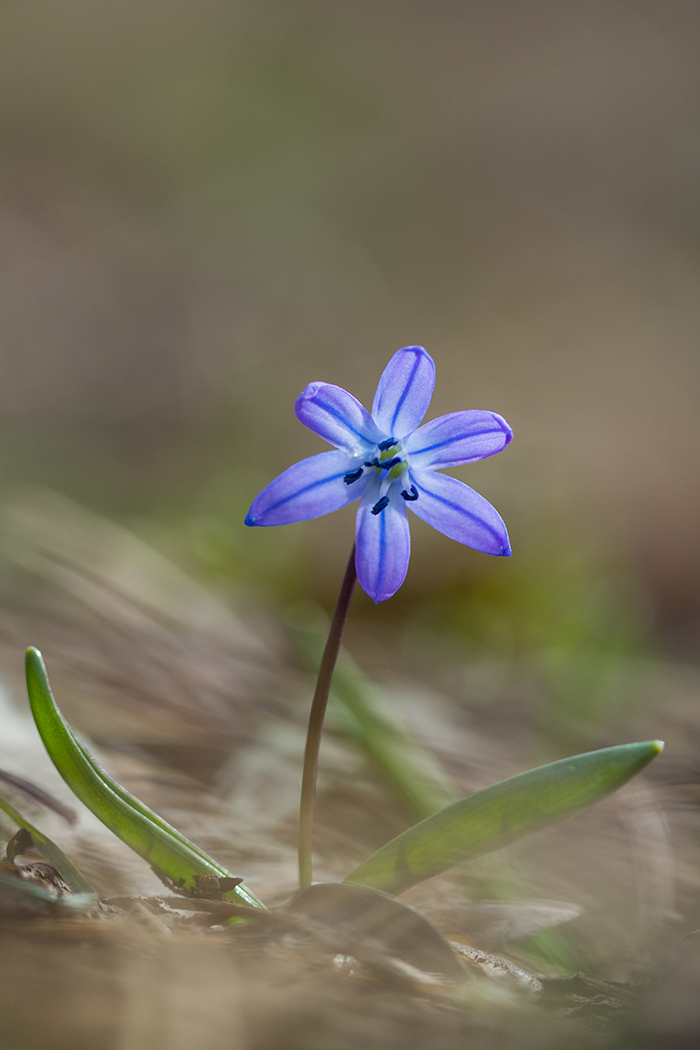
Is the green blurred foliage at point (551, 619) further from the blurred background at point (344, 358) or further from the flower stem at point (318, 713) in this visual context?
the flower stem at point (318, 713)

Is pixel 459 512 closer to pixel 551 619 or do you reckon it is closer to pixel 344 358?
pixel 551 619

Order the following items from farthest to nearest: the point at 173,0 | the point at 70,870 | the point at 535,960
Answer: the point at 173,0 < the point at 535,960 < the point at 70,870

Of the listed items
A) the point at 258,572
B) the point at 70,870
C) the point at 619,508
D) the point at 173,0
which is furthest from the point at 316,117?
the point at 70,870

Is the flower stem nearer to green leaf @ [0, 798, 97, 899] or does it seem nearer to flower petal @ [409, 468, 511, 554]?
flower petal @ [409, 468, 511, 554]

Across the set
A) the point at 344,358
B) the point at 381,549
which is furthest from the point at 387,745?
the point at 344,358

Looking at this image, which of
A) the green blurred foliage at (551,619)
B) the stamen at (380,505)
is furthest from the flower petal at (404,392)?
the green blurred foliage at (551,619)

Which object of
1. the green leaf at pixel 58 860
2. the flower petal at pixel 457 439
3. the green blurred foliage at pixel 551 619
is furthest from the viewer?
the green blurred foliage at pixel 551 619

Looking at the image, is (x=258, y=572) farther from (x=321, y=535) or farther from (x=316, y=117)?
(x=316, y=117)
